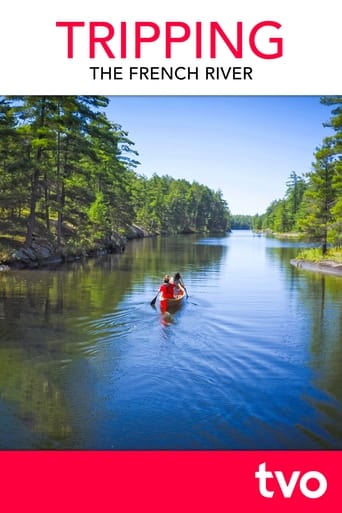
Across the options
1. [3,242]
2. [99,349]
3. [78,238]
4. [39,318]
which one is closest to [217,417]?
[99,349]

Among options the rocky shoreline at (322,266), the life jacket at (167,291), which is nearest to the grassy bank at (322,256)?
the rocky shoreline at (322,266)

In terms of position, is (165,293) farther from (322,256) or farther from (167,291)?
(322,256)

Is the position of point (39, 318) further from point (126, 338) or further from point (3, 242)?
point (3, 242)

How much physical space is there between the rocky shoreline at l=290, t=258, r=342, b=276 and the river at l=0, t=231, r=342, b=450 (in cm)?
1356

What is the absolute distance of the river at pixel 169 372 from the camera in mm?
8172

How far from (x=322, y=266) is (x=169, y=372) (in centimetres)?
3009

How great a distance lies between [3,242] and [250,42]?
101ft

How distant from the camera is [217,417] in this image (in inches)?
349

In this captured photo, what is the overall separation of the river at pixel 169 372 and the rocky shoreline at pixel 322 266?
13.6 metres

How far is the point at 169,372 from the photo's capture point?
11.6 metres
